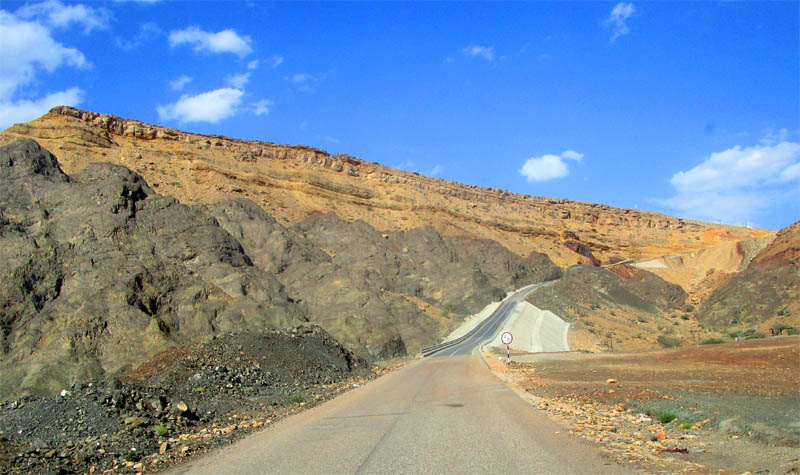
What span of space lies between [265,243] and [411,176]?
61.0 m

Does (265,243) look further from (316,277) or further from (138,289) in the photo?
(138,289)

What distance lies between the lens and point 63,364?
2558 cm

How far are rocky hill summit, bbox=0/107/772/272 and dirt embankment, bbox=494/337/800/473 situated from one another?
61072 millimetres

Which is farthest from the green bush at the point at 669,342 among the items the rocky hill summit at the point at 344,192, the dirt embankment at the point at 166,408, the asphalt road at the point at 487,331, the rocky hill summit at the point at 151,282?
the rocky hill summit at the point at 344,192

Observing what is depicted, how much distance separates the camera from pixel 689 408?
12.0 m

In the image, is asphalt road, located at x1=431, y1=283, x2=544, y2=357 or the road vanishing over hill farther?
asphalt road, located at x1=431, y1=283, x2=544, y2=357

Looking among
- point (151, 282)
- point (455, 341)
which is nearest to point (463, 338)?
point (455, 341)

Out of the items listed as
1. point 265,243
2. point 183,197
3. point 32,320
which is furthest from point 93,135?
point 32,320

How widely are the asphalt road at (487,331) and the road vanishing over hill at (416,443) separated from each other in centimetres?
2655

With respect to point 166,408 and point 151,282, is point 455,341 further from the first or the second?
point 166,408

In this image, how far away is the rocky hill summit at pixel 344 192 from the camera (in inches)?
3049

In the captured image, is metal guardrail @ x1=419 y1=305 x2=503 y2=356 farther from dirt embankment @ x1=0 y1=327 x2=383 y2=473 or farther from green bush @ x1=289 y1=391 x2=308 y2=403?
green bush @ x1=289 y1=391 x2=308 y2=403

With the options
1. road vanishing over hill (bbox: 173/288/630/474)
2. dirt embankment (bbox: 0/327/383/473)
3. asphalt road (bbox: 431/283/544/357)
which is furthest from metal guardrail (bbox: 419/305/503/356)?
road vanishing over hill (bbox: 173/288/630/474)

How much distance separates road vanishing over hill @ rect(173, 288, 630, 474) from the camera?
8.17 metres
